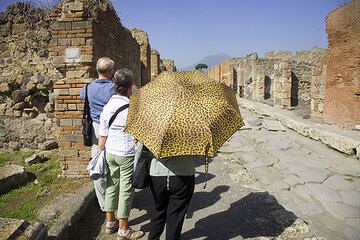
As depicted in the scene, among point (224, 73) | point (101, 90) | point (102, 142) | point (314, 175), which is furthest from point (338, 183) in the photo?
point (224, 73)

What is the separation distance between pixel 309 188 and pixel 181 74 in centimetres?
315

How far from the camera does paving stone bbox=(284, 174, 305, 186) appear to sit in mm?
4805

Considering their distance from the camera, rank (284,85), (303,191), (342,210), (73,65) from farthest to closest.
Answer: (284,85) < (73,65) < (303,191) < (342,210)

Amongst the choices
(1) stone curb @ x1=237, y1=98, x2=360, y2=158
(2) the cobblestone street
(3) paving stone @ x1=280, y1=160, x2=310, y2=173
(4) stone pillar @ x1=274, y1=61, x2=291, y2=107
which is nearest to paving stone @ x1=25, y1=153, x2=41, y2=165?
(2) the cobblestone street

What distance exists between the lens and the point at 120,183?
10.7 ft

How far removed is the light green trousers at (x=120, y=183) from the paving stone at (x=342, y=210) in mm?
2634

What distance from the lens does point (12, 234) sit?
2152 mm

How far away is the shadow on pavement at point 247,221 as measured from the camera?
11.2 feet

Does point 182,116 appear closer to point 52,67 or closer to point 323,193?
point 323,193

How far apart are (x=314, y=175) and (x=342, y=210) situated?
1.28 meters

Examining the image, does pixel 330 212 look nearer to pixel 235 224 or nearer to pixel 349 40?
pixel 235 224

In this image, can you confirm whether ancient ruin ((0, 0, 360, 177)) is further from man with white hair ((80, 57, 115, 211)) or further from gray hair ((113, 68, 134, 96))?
gray hair ((113, 68, 134, 96))

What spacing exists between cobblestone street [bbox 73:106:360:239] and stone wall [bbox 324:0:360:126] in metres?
3.81

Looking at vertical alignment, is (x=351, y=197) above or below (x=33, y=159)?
below
